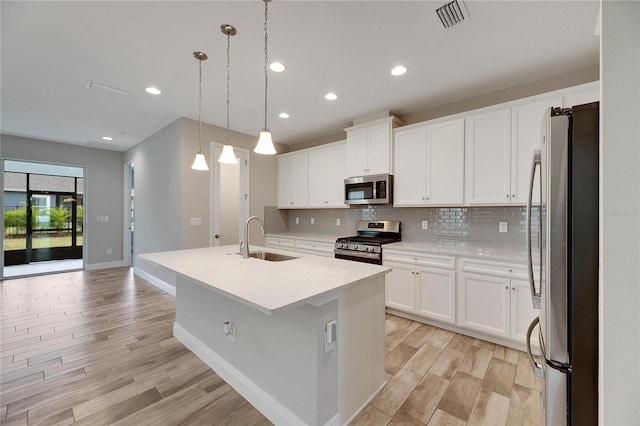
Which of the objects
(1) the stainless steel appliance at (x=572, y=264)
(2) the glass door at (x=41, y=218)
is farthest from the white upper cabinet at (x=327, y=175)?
(2) the glass door at (x=41, y=218)

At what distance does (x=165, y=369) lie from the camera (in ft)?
7.03

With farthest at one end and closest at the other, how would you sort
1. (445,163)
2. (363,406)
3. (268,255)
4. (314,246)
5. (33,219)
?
(33,219)
(314,246)
(445,163)
(268,255)
(363,406)

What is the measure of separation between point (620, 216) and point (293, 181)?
14.4ft

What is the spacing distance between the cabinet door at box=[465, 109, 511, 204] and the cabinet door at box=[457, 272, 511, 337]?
32.9 inches

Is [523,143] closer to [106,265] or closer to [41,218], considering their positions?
[106,265]

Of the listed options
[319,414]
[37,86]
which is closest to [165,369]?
[319,414]

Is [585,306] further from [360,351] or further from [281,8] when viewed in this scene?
[281,8]

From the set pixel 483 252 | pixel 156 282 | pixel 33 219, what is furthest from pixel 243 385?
pixel 33 219

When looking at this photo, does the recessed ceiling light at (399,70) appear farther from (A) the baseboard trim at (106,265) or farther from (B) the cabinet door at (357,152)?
(A) the baseboard trim at (106,265)

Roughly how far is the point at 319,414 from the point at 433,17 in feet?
8.65

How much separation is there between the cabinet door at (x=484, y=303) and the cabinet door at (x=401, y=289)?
50cm

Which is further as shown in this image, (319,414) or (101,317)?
(101,317)

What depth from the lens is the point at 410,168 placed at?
3.33 meters

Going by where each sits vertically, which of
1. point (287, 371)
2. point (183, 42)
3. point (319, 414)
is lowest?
point (319, 414)
